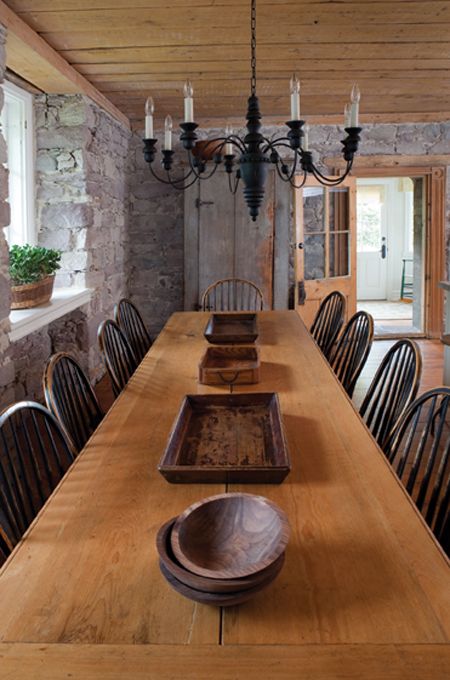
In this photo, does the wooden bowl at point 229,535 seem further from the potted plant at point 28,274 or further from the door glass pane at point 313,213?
the door glass pane at point 313,213

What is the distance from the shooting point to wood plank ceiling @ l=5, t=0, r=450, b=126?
282 cm

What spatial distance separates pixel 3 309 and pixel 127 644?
7.03 feet

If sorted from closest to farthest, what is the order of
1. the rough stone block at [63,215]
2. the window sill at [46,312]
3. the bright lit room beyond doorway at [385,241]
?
the window sill at [46,312], the rough stone block at [63,215], the bright lit room beyond doorway at [385,241]

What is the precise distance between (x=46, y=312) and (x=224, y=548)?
248cm

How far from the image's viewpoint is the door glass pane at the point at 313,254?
229 inches

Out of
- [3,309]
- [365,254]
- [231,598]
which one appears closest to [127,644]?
[231,598]

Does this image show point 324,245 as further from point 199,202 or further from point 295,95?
point 295,95

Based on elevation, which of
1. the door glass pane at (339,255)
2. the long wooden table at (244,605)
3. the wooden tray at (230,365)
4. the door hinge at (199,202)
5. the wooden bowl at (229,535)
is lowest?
the long wooden table at (244,605)

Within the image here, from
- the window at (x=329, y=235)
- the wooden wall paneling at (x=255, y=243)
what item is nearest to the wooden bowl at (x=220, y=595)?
the wooden wall paneling at (x=255, y=243)

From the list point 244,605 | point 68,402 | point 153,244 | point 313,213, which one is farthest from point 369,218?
point 244,605

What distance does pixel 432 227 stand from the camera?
233 inches

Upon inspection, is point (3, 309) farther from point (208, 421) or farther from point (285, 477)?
point (285, 477)

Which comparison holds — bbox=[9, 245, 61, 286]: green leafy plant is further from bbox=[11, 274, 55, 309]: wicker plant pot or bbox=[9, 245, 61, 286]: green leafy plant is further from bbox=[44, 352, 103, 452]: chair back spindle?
bbox=[44, 352, 103, 452]: chair back spindle

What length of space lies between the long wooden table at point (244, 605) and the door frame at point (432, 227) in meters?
4.76
